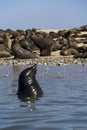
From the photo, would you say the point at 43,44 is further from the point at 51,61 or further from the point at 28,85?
the point at 28,85

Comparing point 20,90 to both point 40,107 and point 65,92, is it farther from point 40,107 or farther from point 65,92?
point 40,107

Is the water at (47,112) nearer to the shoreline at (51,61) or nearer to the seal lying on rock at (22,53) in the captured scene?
the shoreline at (51,61)

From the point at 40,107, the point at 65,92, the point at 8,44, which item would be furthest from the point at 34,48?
the point at 40,107

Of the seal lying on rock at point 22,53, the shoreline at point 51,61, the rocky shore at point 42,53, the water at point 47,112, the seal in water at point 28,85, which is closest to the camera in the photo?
the water at point 47,112

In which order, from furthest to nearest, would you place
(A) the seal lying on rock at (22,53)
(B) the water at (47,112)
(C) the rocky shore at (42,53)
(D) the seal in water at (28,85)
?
1. (A) the seal lying on rock at (22,53)
2. (C) the rocky shore at (42,53)
3. (D) the seal in water at (28,85)
4. (B) the water at (47,112)

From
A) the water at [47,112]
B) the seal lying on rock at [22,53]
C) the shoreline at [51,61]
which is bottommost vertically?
the shoreline at [51,61]

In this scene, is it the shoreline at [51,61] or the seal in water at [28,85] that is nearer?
the seal in water at [28,85]

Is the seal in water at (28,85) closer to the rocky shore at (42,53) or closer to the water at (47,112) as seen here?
the water at (47,112)

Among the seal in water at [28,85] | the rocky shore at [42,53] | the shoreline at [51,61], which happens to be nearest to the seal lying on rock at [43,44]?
the rocky shore at [42,53]

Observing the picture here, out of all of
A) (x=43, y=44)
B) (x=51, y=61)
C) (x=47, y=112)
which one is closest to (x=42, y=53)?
(x=43, y=44)

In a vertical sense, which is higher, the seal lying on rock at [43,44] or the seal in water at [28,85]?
the seal in water at [28,85]

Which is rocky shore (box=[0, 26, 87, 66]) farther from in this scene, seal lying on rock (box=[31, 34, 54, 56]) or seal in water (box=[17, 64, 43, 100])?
seal in water (box=[17, 64, 43, 100])

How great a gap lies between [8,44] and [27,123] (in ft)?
86.3

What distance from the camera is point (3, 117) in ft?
22.5
